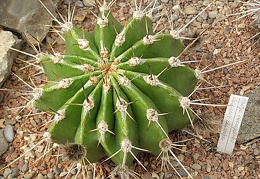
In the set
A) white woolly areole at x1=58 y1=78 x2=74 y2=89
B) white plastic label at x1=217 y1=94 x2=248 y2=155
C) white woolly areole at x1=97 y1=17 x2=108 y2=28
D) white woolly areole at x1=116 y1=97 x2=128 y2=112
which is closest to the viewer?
white woolly areole at x1=116 y1=97 x2=128 y2=112

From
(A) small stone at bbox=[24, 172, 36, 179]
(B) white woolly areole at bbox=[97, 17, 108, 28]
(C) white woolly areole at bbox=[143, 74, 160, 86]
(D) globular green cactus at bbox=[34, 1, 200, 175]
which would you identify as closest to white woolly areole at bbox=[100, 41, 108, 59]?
(D) globular green cactus at bbox=[34, 1, 200, 175]

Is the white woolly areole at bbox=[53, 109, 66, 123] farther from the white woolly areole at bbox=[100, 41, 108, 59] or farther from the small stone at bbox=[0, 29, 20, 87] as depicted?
the small stone at bbox=[0, 29, 20, 87]

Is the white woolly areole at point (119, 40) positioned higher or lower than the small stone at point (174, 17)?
lower

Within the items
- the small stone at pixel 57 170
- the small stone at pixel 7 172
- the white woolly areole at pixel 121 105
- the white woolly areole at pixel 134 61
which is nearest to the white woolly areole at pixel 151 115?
the white woolly areole at pixel 121 105

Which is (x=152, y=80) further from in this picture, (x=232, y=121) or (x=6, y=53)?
(x=6, y=53)

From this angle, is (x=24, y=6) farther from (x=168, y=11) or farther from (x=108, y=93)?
(x=108, y=93)

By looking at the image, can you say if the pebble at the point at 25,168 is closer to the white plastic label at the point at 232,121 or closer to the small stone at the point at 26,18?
the small stone at the point at 26,18
